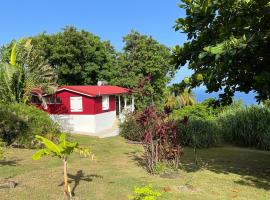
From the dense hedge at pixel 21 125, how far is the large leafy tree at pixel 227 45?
29.2 ft

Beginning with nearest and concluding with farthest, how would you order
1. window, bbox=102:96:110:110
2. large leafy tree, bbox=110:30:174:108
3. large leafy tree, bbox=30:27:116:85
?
window, bbox=102:96:110:110 → large leafy tree, bbox=30:27:116:85 → large leafy tree, bbox=110:30:174:108

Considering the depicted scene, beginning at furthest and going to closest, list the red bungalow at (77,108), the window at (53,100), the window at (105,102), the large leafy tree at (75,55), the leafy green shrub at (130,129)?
the large leafy tree at (75,55) → the window at (105,102) → the window at (53,100) → the red bungalow at (77,108) → the leafy green shrub at (130,129)

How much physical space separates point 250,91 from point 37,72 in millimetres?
17733

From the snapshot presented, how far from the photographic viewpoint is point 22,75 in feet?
76.7

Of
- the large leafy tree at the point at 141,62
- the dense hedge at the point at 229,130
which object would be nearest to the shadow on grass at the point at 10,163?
the dense hedge at the point at 229,130

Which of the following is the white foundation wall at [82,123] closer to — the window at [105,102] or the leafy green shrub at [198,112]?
the window at [105,102]

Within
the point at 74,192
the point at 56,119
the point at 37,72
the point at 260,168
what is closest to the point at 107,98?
the point at 56,119

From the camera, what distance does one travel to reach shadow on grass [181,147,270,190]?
11.3 meters

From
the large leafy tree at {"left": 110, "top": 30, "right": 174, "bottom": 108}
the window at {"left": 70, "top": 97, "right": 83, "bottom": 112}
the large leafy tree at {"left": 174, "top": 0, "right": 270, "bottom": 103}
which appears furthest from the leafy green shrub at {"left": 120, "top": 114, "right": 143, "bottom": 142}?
the large leafy tree at {"left": 110, "top": 30, "right": 174, "bottom": 108}

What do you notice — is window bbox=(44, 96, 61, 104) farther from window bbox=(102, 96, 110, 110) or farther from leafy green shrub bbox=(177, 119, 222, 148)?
leafy green shrub bbox=(177, 119, 222, 148)

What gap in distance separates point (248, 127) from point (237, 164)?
279 inches

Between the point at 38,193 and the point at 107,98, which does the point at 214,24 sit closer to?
the point at 38,193

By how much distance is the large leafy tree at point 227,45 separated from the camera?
7809 millimetres

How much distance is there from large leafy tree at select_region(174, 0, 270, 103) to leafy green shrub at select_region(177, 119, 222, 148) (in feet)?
29.9
